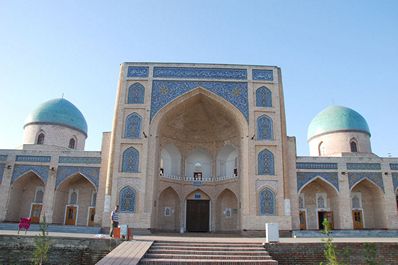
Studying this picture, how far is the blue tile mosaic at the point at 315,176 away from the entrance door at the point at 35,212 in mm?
11926

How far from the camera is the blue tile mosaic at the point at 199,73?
15.1 metres

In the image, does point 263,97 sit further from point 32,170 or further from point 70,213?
point 32,170

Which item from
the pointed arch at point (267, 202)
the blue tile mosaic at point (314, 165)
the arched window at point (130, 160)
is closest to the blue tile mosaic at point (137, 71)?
the arched window at point (130, 160)

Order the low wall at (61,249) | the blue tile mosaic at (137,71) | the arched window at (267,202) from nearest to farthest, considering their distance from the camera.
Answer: the low wall at (61,249) → the arched window at (267,202) → the blue tile mosaic at (137,71)

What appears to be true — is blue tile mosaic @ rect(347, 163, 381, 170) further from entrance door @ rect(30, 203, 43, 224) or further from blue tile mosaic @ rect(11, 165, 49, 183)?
entrance door @ rect(30, 203, 43, 224)

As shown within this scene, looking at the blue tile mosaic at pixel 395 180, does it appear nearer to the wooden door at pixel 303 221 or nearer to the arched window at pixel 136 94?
the wooden door at pixel 303 221

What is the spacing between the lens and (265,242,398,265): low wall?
8.31m

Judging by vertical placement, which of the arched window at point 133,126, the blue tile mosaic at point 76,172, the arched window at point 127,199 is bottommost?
the arched window at point 127,199

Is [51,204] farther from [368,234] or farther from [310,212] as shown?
[368,234]

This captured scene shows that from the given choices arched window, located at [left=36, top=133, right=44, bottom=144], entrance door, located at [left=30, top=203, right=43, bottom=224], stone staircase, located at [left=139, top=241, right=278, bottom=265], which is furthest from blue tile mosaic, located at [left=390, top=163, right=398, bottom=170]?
arched window, located at [left=36, top=133, right=44, bottom=144]

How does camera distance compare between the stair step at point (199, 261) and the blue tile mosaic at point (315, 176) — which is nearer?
the stair step at point (199, 261)

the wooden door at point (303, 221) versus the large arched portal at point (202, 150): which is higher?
the large arched portal at point (202, 150)

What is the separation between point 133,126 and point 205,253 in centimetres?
752

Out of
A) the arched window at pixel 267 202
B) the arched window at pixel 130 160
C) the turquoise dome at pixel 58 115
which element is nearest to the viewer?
the arched window at pixel 267 202
